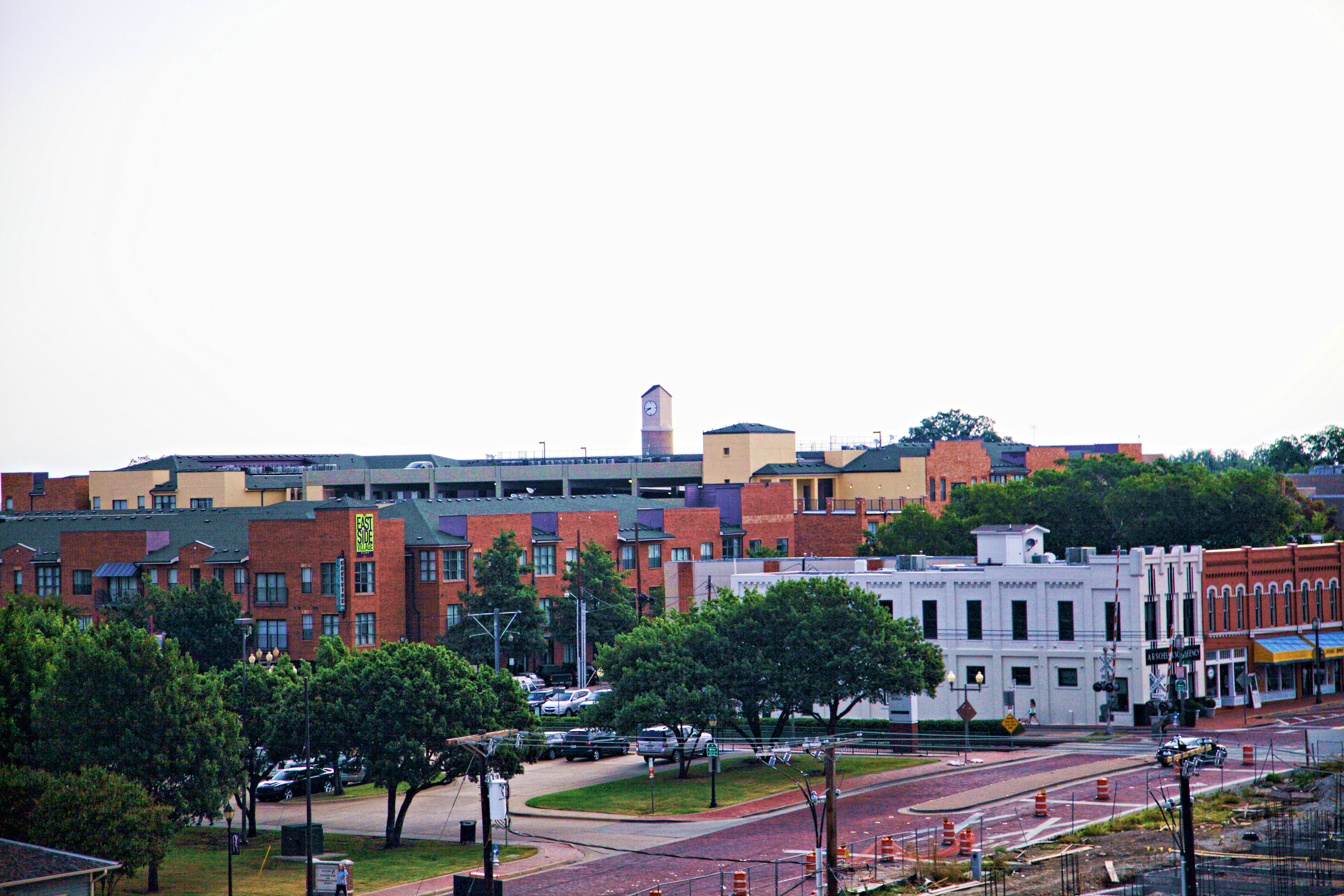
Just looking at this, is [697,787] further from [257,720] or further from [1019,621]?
[1019,621]

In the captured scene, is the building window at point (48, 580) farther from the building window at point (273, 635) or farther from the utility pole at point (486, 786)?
the utility pole at point (486, 786)

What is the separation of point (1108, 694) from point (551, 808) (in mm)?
29799

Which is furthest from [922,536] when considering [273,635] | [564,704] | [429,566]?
[273,635]

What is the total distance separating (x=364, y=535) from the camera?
328 feet

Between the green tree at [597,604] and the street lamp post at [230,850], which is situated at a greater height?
the green tree at [597,604]

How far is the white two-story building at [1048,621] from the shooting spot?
76562 millimetres

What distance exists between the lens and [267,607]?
99.3 metres

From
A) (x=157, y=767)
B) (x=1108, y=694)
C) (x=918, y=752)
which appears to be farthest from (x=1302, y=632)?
(x=157, y=767)

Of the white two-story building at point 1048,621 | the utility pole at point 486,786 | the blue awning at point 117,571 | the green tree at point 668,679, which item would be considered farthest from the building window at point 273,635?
the utility pole at point 486,786

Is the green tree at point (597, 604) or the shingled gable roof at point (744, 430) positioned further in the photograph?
the shingled gable roof at point (744, 430)

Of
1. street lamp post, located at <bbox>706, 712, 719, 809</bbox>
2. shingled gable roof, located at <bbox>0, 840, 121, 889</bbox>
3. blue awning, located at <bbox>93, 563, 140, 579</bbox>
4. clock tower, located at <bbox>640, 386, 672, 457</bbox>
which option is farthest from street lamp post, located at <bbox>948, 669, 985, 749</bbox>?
clock tower, located at <bbox>640, 386, 672, 457</bbox>

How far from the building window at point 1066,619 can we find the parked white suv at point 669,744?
1985cm

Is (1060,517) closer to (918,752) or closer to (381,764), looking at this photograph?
(918,752)

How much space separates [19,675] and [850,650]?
114ft
